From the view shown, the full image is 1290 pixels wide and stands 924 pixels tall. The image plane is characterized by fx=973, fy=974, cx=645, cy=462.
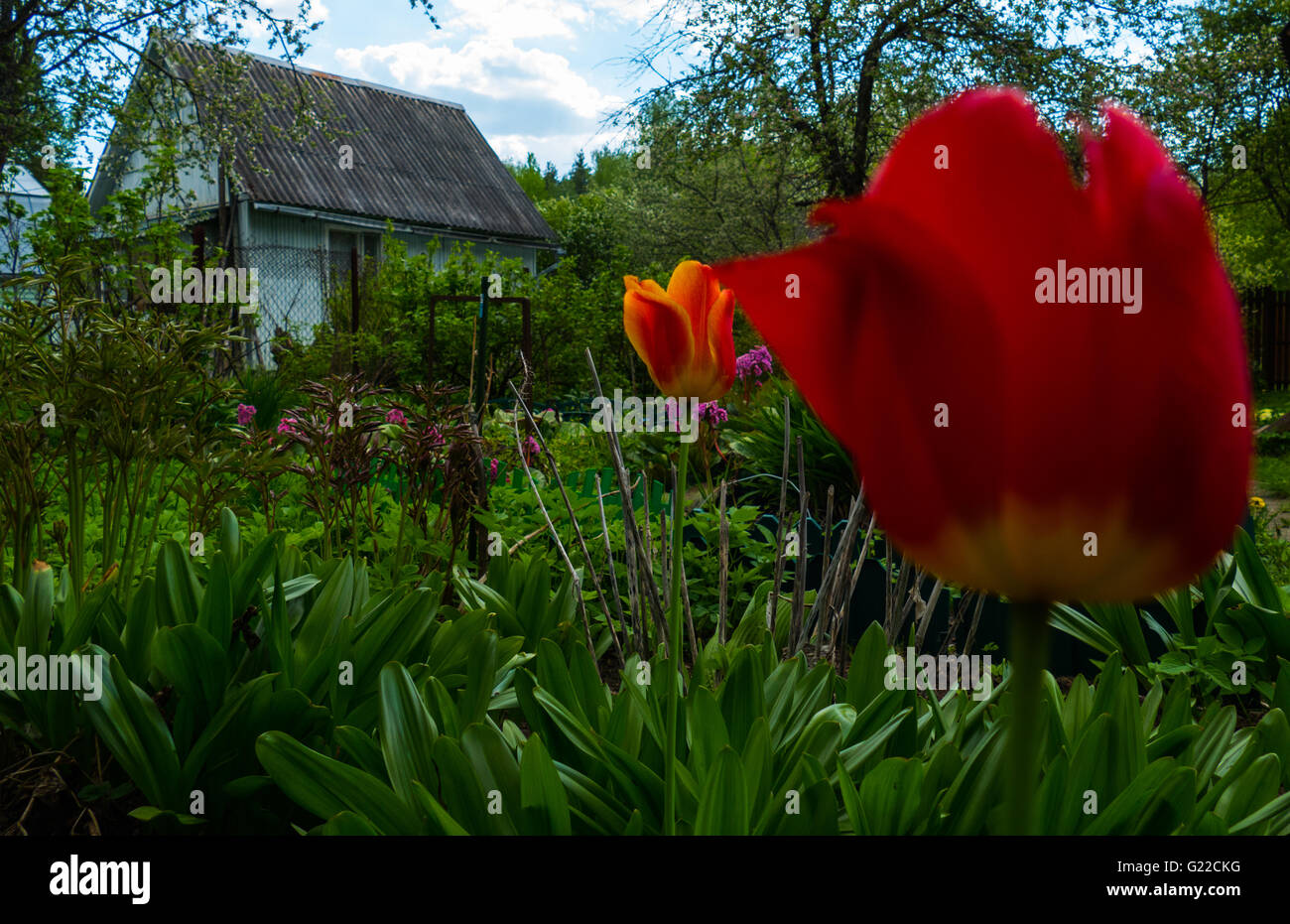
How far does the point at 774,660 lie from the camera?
232 cm

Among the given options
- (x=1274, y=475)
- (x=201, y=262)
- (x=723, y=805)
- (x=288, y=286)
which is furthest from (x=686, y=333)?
(x=288, y=286)

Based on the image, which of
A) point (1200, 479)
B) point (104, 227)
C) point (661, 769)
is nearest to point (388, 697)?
point (661, 769)

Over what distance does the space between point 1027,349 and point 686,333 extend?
103cm

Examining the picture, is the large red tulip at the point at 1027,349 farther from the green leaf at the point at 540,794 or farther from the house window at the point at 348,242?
the house window at the point at 348,242

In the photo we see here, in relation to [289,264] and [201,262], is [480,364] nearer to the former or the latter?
[201,262]

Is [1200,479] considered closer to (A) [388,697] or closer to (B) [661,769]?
(B) [661,769]

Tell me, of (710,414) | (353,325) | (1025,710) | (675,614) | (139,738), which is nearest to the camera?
(1025,710)

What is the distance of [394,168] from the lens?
69.6 feet

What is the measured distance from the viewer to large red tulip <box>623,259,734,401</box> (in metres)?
1.33

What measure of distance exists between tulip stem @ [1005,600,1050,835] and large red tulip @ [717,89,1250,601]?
12mm

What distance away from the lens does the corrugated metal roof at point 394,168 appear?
1862 cm

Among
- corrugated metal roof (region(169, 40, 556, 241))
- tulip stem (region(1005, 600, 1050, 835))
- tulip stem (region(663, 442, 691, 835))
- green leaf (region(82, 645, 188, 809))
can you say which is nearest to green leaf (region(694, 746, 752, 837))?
tulip stem (region(663, 442, 691, 835))

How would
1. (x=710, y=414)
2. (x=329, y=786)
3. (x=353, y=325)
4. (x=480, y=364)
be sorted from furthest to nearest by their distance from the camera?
(x=353, y=325) < (x=710, y=414) < (x=480, y=364) < (x=329, y=786)
